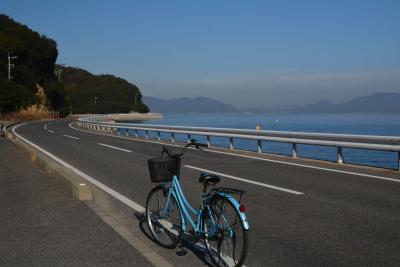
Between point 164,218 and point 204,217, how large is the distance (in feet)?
3.90

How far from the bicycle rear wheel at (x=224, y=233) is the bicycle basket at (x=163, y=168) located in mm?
825

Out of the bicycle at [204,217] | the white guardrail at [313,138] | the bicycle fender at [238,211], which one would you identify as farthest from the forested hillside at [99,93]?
the bicycle fender at [238,211]

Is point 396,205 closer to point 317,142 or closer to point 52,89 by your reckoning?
point 317,142

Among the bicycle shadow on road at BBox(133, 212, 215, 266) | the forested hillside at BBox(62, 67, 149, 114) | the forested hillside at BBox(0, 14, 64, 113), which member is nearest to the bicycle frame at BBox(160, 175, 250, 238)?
the bicycle shadow on road at BBox(133, 212, 215, 266)

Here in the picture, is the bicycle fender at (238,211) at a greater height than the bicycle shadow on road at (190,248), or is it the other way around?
the bicycle fender at (238,211)

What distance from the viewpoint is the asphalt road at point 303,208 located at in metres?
5.46

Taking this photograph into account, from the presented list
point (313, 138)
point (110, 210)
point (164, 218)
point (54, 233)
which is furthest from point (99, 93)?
point (164, 218)

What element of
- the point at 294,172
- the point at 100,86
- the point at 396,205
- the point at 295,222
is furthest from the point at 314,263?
the point at 100,86

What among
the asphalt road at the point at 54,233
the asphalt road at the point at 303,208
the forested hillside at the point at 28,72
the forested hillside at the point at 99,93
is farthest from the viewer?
the forested hillside at the point at 99,93

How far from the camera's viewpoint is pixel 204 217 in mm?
5230

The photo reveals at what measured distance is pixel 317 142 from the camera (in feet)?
48.0

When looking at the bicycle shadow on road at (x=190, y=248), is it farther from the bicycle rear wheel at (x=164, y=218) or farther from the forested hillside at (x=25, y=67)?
the forested hillside at (x=25, y=67)

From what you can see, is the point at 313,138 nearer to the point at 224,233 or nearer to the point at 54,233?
the point at 54,233

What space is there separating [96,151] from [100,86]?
545 ft
